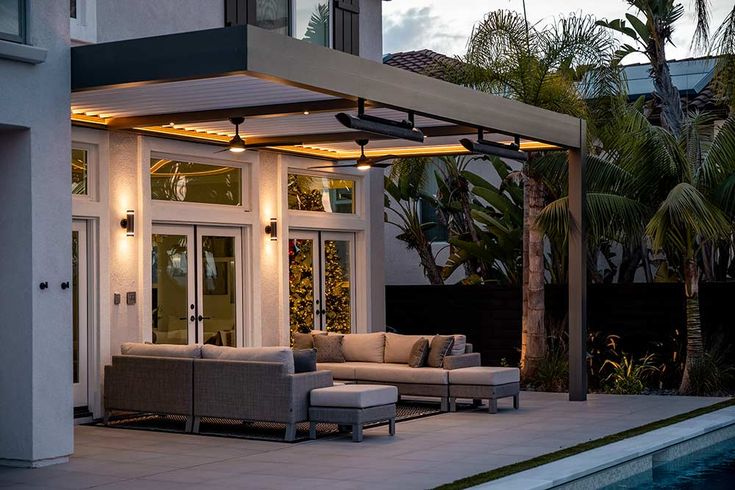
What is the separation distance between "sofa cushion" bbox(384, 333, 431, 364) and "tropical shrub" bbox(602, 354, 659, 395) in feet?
11.4

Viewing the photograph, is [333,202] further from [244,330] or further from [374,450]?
[374,450]

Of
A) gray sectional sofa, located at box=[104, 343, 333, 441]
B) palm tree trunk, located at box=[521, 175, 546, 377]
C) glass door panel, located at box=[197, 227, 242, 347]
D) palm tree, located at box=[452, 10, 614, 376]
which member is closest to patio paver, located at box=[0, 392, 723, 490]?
gray sectional sofa, located at box=[104, 343, 333, 441]

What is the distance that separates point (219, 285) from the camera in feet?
53.0

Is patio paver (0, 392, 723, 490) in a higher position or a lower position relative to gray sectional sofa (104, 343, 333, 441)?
lower

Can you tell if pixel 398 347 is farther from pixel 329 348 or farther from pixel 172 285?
pixel 172 285

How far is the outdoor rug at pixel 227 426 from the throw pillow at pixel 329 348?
1764mm

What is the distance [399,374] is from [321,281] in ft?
12.6

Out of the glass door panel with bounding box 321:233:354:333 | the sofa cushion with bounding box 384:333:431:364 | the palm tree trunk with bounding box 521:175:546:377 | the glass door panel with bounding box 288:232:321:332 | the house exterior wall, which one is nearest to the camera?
the house exterior wall

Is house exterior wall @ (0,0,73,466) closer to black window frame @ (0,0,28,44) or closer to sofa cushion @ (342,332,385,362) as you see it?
black window frame @ (0,0,28,44)

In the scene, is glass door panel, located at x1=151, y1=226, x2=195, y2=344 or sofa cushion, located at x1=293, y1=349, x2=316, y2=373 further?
glass door panel, located at x1=151, y1=226, x2=195, y2=344

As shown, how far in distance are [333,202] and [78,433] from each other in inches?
270

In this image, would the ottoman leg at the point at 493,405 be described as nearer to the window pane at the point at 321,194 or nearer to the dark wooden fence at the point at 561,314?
the dark wooden fence at the point at 561,314

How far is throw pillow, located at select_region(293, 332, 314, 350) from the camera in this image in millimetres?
16297

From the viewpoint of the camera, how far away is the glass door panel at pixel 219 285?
15875 millimetres
